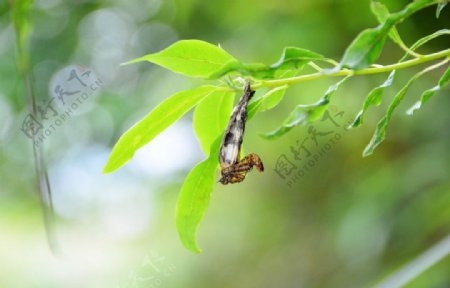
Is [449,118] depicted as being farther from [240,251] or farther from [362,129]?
[240,251]

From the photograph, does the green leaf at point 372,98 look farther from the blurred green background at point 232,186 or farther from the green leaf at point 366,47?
the blurred green background at point 232,186

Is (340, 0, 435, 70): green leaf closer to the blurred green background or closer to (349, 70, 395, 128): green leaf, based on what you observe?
(349, 70, 395, 128): green leaf

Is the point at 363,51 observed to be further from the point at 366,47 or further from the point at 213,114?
the point at 213,114

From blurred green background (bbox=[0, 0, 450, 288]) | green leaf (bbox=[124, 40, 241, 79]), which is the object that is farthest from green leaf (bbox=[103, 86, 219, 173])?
blurred green background (bbox=[0, 0, 450, 288])

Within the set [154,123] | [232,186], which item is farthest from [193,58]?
[232,186]

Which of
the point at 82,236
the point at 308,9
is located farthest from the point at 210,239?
the point at 308,9

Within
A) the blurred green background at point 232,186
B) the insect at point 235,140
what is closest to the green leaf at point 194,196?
the insect at point 235,140
